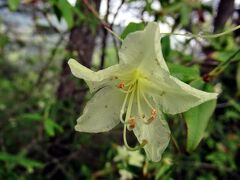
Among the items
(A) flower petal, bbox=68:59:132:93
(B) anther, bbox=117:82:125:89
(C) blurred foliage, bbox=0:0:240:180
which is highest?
(A) flower petal, bbox=68:59:132:93

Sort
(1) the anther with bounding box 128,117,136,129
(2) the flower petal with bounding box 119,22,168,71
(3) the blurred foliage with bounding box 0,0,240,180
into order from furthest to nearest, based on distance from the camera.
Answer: (3) the blurred foliage with bounding box 0,0,240,180 → (1) the anther with bounding box 128,117,136,129 → (2) the flower petal with bounding box 119,22,168,71

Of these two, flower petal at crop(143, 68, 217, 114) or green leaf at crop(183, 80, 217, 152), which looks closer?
flower petal at crop(143, 68, 217, 114)

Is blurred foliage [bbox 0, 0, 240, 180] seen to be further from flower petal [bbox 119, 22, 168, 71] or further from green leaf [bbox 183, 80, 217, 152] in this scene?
flower petal [bbox 119, 22, 168, 71]

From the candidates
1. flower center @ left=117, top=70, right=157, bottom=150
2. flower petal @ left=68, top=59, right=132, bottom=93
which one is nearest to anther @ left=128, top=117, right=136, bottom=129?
flower center @ left=117, top=70, right=157, bottom=150

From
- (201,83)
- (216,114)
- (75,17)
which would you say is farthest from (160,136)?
(216,114)

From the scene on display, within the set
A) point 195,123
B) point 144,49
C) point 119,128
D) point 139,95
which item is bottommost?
point 119,128

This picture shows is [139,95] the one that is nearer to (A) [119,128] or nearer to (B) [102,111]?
(B) [102,111]

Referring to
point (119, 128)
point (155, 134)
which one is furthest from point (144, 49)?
point (119, 128)

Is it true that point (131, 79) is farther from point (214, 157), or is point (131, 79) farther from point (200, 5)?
point (214, 157)
